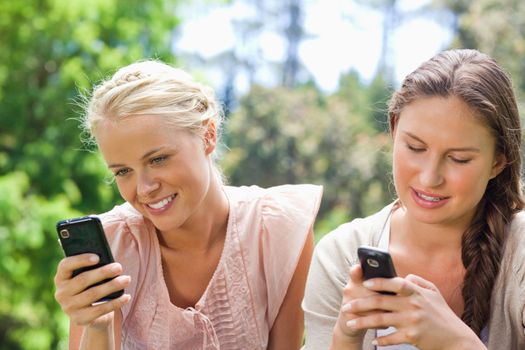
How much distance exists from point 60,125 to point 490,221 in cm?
924

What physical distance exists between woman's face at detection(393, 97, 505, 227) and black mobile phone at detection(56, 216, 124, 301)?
32.6 inches

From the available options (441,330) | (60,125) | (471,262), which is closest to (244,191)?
(471,262)

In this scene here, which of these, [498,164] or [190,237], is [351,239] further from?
[190,237]

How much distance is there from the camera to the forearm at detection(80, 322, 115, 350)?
2.22m

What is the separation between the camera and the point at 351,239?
218 centimetres

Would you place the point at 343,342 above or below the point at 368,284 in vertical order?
below

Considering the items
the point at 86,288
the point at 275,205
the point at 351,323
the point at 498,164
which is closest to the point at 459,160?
the point at 498,164

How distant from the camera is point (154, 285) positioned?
247 centimetres

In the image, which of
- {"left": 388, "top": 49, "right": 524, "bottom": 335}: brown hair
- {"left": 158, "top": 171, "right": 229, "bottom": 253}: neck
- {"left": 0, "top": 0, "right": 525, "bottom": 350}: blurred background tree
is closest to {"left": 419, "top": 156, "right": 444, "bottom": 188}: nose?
{"left": 388, "top": 49, "right": 524, "bottom": 335}: brown hair

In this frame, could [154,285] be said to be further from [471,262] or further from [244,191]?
[471,262]

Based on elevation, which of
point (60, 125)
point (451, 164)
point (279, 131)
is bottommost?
point (279, 131)

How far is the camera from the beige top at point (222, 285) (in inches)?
96.7

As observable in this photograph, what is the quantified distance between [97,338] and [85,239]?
351mm

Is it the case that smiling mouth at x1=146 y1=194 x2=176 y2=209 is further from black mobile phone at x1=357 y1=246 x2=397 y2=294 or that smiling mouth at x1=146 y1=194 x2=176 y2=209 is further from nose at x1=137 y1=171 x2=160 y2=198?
black mobile phone at x1=357 y1=246 x2=397 y2=294
